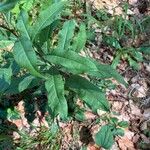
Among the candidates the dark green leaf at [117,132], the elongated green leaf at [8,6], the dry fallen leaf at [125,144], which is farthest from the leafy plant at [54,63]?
the dry fallen leaf at [125,144]

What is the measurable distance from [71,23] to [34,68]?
2.43 feet

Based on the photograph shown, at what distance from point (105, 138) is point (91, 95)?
2.64 ft

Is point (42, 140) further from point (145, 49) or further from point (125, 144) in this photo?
point (145, 49)

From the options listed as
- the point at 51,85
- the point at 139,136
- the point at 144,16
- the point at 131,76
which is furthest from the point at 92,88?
the point at 144,16

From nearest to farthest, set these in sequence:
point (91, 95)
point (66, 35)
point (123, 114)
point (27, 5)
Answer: point (91, 95) < point (66, 35) < point (123, 114) < point (27, 5)

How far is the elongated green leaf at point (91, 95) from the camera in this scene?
2.36 m

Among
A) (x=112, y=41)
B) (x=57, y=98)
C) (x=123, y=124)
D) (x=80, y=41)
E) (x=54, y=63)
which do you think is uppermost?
(x=54, y=63)

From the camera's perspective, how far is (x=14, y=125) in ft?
10.7

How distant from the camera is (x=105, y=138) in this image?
307 cm

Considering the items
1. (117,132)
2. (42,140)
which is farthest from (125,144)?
(42,140)

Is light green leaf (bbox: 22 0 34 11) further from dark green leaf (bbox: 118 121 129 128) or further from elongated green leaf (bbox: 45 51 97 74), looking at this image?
elongated green leaf (bbox: 45 51 97 74)

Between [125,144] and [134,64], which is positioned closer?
[125,144]

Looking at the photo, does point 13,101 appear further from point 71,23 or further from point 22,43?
point 22,43

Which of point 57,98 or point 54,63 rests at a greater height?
point 54,63
